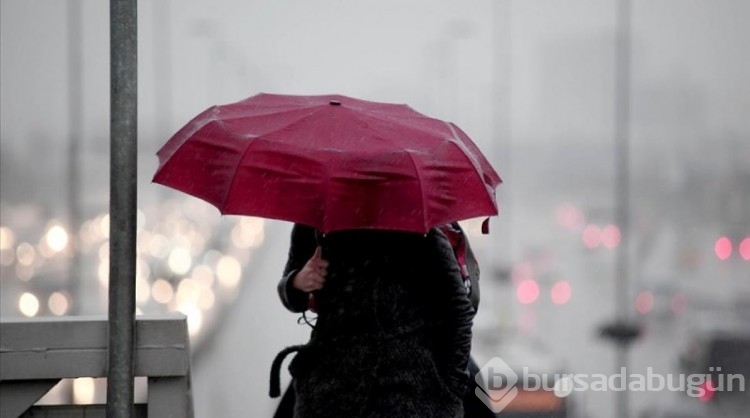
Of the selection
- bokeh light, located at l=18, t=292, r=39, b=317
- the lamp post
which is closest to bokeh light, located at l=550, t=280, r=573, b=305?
bokeh light, located at l=18, t=292, r=39, b=317

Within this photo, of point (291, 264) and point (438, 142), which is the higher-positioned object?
point (438, 142)

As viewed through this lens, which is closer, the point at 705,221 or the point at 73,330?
the point at 73,330

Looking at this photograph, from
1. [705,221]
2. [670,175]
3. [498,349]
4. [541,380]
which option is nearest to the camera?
[541,380]

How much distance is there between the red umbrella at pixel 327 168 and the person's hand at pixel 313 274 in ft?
0.49

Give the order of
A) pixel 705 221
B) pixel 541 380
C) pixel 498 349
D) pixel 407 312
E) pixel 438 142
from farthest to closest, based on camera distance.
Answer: pixel 705 221 < pixel 498 349 < pixel 541 380 < pixel 438 142 < pixel 407 312

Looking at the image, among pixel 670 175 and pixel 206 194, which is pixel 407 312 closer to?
pixel 206 194

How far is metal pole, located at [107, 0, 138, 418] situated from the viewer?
4.58m

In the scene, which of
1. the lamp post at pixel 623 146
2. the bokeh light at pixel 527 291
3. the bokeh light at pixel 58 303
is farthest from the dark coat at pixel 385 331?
the bokeh light at pixel 527 291

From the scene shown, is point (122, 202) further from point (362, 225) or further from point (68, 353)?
point (362, 225)

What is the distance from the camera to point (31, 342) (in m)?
4.72

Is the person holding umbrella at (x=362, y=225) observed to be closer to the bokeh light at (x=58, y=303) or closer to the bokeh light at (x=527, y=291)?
the bokeh light at (x=58, y=303)

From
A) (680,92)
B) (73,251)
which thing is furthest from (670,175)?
(73,251)

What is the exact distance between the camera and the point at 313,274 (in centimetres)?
413

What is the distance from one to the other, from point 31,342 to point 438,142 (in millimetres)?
1623
